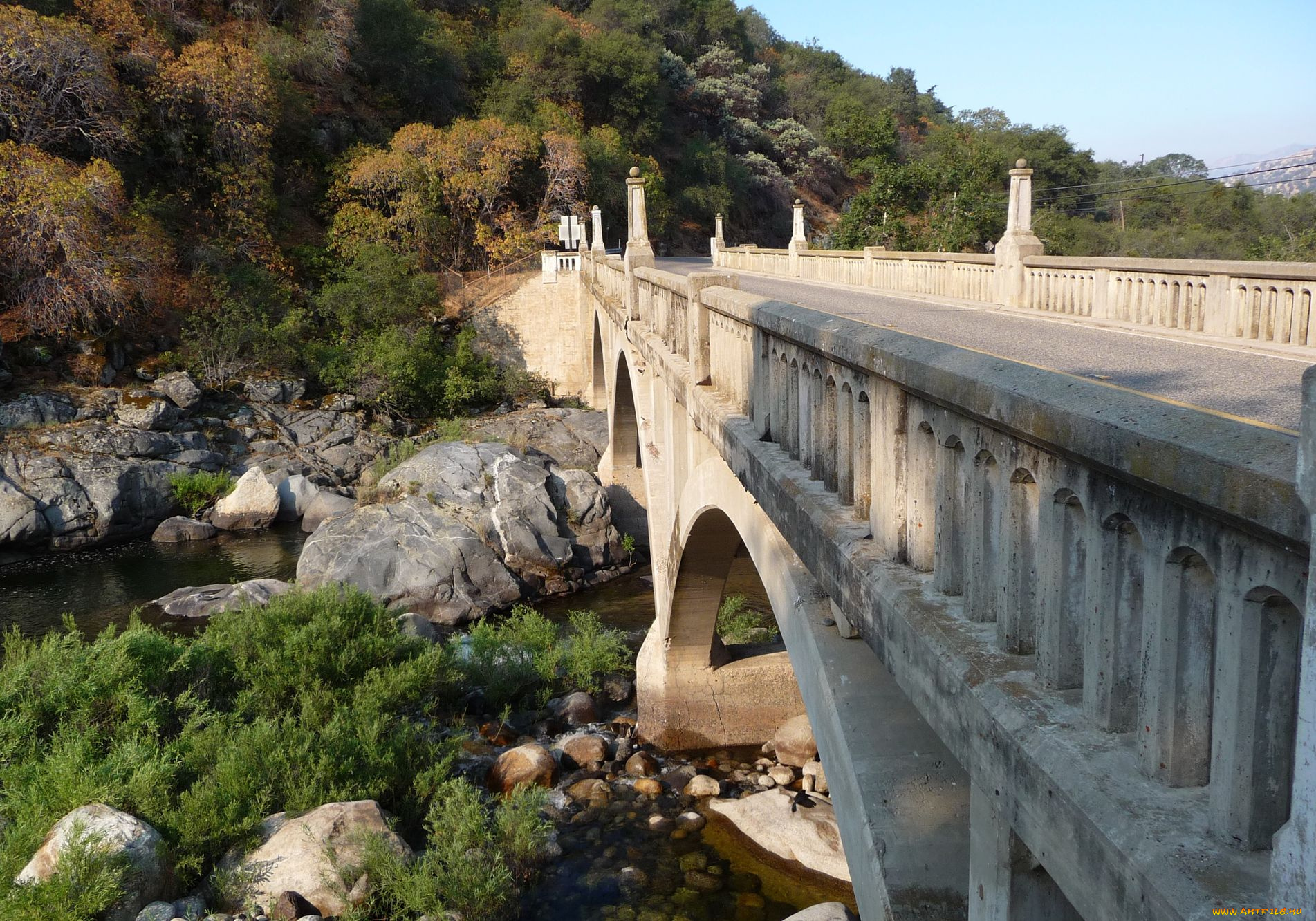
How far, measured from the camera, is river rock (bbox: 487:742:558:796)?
37.0ft

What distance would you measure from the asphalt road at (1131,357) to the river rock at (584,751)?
6.05 m

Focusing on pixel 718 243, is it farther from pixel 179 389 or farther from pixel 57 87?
pixel 57 87

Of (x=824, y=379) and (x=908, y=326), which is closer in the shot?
(x=824, y=379)

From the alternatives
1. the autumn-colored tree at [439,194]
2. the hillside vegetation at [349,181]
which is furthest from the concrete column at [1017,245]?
the autumn-colored tree at [439,194]

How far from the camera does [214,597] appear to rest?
1764 centimetres

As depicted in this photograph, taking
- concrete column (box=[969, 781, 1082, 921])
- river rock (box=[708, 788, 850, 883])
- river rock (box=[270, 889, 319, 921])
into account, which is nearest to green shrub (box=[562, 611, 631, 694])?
river rock (box=[708, 788, 850, 883])

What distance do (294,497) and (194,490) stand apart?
2.26 metres

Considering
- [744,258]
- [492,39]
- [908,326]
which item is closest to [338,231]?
[744,258]

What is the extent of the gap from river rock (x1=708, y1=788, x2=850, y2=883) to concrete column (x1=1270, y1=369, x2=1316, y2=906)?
8.80 m

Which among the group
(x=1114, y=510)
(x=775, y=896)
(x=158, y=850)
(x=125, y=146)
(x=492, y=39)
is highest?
(x=492, y=39)

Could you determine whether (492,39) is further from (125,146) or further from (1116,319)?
(1116,319)

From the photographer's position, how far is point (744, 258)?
33344mm

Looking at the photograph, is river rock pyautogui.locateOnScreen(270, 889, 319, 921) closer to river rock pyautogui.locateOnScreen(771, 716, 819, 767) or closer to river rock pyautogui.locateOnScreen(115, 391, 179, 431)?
river rock pyautogui.locateOnScreen(771, 716, 819, 767)

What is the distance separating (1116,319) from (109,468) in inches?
838
